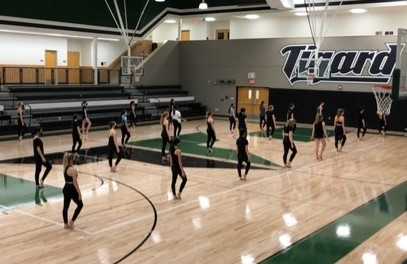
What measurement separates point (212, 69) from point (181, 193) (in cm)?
2110

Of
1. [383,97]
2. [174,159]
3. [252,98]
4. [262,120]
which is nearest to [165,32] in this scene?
[252,98]

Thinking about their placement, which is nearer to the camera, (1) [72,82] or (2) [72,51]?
(1) [72,82]

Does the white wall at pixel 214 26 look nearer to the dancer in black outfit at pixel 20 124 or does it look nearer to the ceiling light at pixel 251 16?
the ceiling light at pixel 251 16

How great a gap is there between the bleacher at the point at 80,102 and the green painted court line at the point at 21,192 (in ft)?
30.0

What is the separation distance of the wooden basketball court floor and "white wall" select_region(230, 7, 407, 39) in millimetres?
13483

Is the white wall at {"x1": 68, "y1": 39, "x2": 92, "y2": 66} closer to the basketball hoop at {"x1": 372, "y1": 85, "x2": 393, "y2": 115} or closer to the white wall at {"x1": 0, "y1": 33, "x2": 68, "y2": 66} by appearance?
the white wall at {"x1": 0, "y1": 33, "x2": 68, "y2": 66}

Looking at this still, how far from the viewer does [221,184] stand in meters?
13.9

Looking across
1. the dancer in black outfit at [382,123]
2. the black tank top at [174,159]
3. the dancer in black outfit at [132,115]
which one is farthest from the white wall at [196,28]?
the black tank top at [174,159]

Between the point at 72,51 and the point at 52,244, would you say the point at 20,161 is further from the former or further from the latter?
the point at 72,51

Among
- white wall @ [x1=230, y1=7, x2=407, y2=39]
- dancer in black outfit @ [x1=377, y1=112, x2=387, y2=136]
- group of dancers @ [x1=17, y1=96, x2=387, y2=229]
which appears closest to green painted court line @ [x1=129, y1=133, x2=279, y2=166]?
group of dancers @ [x1=17, y1=96, x2=387, y2=229]

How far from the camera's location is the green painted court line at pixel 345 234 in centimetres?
837

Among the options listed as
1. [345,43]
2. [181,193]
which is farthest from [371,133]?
[181,193]

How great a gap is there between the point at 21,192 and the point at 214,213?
514 centimetres

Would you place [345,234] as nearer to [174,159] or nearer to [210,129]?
[174,159]
